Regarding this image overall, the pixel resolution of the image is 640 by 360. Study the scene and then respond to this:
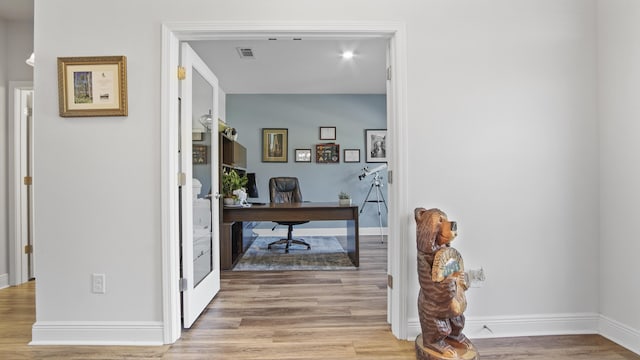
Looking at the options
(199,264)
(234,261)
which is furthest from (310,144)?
(199,264)

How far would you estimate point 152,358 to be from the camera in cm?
Result: 178

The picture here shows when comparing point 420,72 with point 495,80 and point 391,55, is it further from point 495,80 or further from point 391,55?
point 495,80

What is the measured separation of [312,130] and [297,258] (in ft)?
8.62

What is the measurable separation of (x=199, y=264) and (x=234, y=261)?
1518 millimetres

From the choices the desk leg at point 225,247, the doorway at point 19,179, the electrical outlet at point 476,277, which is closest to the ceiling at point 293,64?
the doorway at point 19,179

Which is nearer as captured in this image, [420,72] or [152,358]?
[152,358]

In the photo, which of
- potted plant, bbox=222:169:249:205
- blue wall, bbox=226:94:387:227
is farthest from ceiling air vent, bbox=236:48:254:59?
blue wall, bbox=226:94:387:227

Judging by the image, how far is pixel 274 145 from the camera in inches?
230

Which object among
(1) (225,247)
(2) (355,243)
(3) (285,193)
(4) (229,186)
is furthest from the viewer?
(3) (285,193)

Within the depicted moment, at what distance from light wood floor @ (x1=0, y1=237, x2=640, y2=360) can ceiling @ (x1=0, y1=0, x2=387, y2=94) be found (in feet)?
7.64

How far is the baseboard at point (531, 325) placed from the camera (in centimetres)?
200

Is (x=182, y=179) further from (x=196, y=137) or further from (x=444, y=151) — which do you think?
(x=444, y=151)

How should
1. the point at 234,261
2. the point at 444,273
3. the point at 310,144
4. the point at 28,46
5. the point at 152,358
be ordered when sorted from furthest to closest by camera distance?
the point at 310,144 < the point at 234,261 < the point at 28,46 < the point at 152,358 < the point at 444,273

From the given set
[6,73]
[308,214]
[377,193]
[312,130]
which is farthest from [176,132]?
[377,193]
